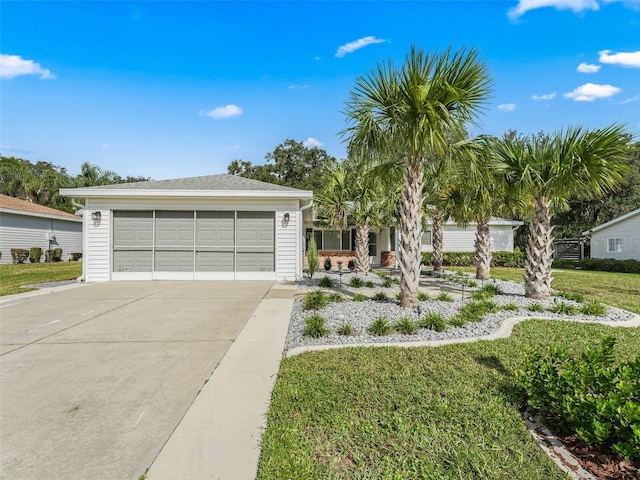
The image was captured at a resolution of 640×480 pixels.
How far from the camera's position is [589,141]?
6.66 meters

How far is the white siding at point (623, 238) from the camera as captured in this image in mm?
19344

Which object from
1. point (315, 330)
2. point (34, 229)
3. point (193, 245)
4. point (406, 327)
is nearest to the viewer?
point (315, 330)

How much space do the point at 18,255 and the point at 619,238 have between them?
117 ft

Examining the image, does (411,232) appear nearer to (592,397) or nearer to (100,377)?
(592,397)

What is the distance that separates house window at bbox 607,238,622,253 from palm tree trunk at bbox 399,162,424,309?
2175 cm

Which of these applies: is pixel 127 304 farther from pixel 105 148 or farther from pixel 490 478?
pixel 105 148

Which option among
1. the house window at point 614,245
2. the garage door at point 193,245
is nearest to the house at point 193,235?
the garage door at point 193,245

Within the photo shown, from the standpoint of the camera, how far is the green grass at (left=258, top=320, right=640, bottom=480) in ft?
6.98

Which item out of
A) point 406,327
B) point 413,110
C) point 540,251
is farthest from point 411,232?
point 540,251

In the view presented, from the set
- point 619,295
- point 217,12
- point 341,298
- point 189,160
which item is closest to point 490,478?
point 341,298

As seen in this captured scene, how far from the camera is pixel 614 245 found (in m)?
21.0

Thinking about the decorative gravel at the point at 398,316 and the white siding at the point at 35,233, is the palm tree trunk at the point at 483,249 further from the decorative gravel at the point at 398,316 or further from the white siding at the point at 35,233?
the white siding at the point at 35,233

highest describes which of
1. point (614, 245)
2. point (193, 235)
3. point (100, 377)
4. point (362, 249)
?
point (193, 235)

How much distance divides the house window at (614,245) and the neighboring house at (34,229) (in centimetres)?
3559
